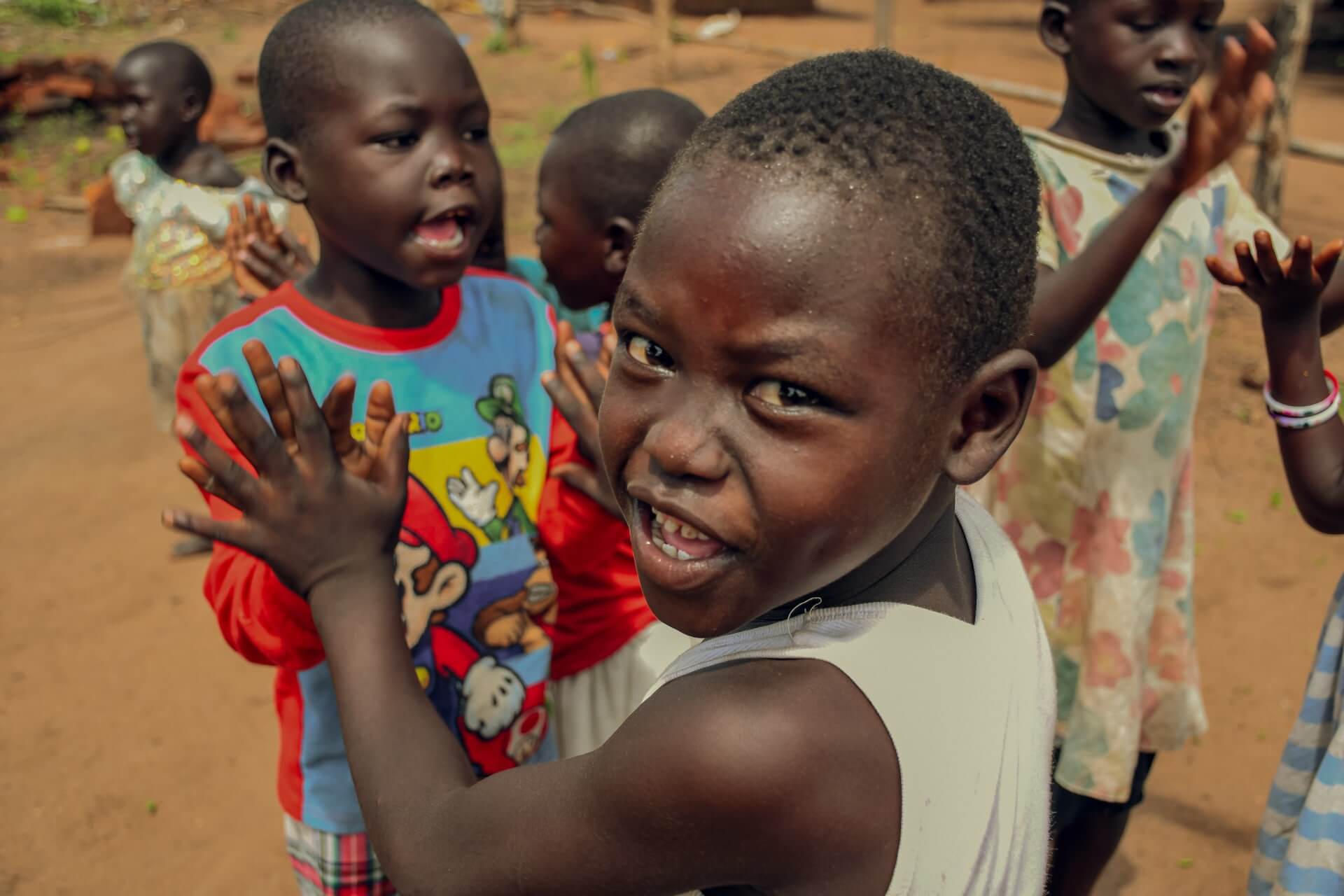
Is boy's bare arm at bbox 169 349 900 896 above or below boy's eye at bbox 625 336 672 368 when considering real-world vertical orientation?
below

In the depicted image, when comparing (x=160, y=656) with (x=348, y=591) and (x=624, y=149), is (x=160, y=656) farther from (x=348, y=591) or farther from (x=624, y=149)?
(x=348, y=591)

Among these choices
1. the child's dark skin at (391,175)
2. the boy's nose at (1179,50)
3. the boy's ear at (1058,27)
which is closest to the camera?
the child's dark skin at (391,175)

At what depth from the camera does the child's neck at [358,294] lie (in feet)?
5.77

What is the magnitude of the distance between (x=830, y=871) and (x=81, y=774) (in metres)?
3.21

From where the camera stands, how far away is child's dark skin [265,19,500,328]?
1723 millimetres

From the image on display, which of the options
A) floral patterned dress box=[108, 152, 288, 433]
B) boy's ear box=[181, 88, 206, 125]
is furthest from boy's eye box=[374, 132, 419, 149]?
boy's ear box=[181, 88, 206, 125]

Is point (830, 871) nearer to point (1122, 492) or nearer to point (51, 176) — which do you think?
point (1122, 492)

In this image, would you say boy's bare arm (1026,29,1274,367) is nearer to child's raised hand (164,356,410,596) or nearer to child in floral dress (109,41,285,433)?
child's raised hand (164,356,410,596)

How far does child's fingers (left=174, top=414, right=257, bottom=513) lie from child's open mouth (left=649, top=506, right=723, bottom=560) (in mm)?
431

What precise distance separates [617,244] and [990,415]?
1.40m

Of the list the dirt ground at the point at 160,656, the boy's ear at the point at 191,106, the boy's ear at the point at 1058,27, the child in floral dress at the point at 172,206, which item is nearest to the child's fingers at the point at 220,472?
the boy's ear at the point at 1058,27

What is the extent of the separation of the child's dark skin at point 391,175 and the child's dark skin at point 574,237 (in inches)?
19.7

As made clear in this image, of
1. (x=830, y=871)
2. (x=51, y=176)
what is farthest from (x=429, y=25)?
(x=51, y=176)

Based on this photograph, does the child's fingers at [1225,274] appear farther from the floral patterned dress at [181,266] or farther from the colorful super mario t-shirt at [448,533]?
the floral patterned dress at [181,266]
